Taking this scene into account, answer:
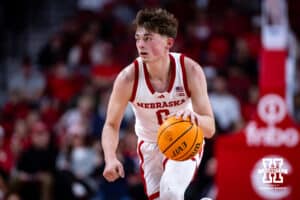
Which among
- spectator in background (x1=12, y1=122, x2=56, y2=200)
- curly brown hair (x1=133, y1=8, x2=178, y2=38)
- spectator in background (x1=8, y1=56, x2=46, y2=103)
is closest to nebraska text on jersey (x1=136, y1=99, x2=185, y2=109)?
curly brown hair (x1=133, y1=8, x2=178, y2=38)

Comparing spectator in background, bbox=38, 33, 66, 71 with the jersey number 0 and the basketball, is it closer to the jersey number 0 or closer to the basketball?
the jersey number 0

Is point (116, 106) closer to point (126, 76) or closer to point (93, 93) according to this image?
point (126, 76)

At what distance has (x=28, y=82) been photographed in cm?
1512

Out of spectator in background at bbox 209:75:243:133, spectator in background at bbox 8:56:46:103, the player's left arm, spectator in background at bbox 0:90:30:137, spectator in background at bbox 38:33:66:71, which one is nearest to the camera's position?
the player's left arm

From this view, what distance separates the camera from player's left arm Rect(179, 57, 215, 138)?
675cm

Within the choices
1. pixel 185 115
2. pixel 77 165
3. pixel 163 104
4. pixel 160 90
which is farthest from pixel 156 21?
pixel 77 165

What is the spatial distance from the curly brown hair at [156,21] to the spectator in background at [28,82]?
769cm

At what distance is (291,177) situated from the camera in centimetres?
982

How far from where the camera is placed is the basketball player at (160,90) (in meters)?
6.88

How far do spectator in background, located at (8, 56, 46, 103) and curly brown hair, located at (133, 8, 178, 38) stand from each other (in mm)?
7692

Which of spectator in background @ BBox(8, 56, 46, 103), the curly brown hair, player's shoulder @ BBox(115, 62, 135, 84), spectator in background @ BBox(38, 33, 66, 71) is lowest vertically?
spectator in background @ BBox(8, 56, 46, 103)

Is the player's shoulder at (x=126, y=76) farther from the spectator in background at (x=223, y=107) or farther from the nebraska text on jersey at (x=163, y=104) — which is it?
the spectator in background at (x=223, y=107)

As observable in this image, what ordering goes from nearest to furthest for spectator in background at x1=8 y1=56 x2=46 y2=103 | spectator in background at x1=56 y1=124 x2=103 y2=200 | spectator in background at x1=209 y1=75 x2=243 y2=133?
spectator in background at x1=56 y1=124 x2=103 y2=200
spectator in background at x1=209 y1=75 x2=243 y2=133
spectator in background at x1=8 y1=56 x2=46 y2=103

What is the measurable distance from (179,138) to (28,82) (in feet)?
30.0
